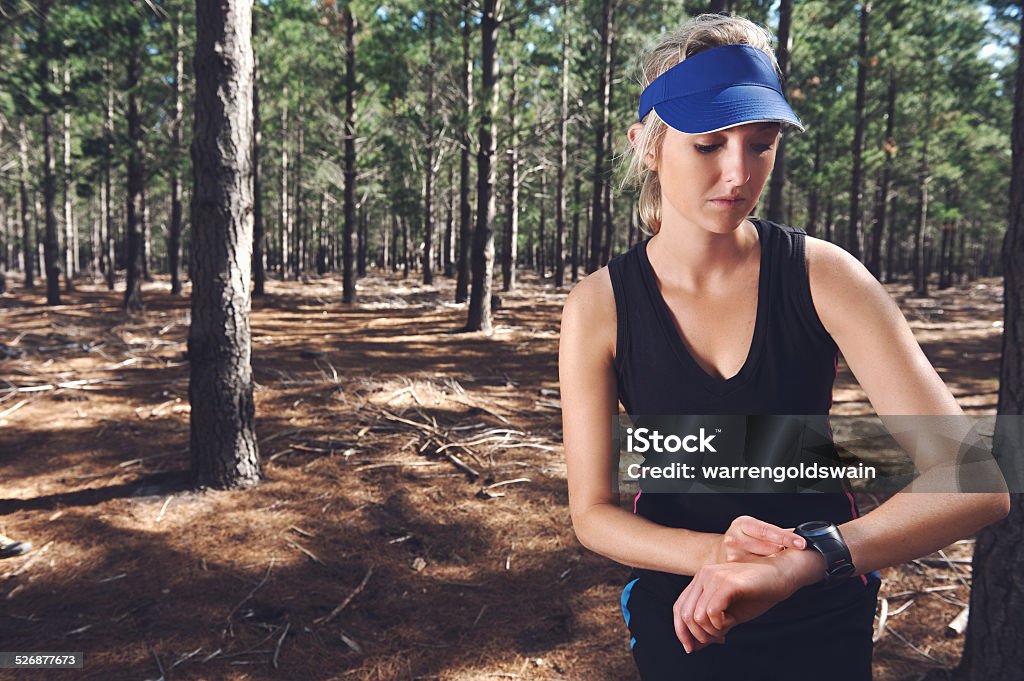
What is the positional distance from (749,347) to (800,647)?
620 millimetres

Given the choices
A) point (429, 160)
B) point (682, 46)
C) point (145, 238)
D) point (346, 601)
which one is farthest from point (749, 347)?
point (145, 238)

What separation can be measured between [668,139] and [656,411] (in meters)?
0.60

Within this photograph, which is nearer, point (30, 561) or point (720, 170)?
point (720, 170)

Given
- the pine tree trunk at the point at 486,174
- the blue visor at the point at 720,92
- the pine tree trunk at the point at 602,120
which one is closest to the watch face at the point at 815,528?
the blue visor at the point at 720,92

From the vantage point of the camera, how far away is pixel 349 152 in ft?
66.1

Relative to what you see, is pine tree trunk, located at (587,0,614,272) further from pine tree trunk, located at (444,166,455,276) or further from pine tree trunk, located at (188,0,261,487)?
pine tree trunk, located at (188,0,261,487)

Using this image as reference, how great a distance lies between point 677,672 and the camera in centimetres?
139

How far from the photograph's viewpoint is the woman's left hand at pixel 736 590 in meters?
1.07

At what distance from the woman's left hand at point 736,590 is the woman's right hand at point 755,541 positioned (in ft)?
0.04

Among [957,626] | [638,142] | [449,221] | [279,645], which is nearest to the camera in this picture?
[638,142]

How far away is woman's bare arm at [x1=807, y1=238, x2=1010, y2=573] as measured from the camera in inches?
46.4

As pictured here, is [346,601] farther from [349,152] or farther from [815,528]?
[349,152]

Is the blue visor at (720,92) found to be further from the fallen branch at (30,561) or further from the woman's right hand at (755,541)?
the fallen branch at (30,561)

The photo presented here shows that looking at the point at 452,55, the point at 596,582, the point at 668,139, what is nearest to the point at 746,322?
the point at 668,139
